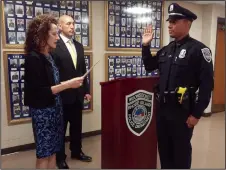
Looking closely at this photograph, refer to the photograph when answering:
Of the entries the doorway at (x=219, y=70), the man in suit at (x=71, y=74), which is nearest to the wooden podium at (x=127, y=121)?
the man in suit at (x=71, y=74)

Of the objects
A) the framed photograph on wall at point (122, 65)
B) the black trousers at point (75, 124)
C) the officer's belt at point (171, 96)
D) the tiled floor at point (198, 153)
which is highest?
the framed photograph on wall at point (122, 65)

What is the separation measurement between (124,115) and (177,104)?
0.43 metres

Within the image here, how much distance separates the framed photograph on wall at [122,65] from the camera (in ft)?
11.2

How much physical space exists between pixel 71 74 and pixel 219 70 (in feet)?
12.0

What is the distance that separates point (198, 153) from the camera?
279 centimetres

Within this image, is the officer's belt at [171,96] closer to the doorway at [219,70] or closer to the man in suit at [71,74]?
the man in suit at [71,74]

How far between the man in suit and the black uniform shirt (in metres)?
0.96

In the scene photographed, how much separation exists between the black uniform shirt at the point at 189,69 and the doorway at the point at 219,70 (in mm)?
3281

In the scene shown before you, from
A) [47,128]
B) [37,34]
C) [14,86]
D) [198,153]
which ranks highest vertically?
[37,34]

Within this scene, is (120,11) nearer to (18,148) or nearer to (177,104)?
(177,104)

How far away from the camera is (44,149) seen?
1664 millimetres

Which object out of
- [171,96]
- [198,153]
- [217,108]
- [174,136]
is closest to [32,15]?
[171,96]

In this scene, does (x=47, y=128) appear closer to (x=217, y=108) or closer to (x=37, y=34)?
(x=37, y=34)

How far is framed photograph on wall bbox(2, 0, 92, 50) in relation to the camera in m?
2.60
